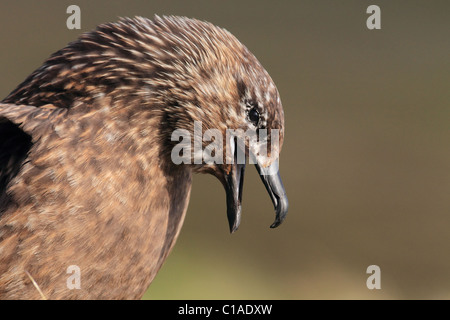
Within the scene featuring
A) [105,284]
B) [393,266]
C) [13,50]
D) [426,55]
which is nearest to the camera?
[105,284]

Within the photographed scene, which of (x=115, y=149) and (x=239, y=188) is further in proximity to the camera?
(x=239, y=188)

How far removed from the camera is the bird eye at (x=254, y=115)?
106 inches

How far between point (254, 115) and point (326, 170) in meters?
6.08

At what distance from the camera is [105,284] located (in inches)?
99.1

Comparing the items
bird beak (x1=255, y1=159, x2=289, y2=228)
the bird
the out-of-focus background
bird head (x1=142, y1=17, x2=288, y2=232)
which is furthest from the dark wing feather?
the out-of-focus background

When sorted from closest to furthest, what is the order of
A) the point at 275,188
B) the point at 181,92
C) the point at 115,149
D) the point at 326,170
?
the point at 115,149
the point at 181,92
the point at 275,188
the point at 326,170

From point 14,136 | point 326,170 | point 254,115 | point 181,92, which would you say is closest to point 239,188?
point 254,115

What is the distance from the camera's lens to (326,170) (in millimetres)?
8656

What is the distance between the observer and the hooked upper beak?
106 inches

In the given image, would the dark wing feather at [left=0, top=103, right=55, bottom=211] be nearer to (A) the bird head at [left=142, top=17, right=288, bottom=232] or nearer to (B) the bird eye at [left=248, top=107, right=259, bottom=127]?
(A) the bird head at [left=142, top=17, right=288, bottom=232]

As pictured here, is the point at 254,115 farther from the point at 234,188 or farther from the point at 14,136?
the point at 14,136

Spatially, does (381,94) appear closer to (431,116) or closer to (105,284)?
(431,116)

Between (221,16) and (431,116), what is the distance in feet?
10.2

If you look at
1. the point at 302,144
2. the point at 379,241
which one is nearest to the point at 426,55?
the point at 302,144
